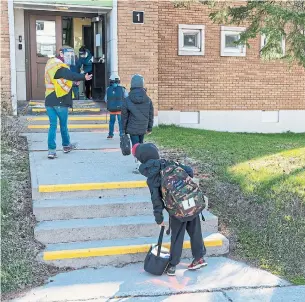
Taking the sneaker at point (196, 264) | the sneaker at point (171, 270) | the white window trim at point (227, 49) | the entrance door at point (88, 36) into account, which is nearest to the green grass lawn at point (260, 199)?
the sneaker at point (196, 264)

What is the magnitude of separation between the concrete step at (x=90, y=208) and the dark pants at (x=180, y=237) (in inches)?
44.9

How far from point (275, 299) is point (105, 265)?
1.85 metres

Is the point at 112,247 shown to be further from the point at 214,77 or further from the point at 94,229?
the point at 214,77

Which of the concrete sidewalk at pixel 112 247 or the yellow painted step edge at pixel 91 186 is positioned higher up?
the yellow painted step edge at pixel 91 186

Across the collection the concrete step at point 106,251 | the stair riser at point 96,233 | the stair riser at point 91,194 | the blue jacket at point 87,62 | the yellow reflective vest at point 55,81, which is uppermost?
the blue jacket at point 87,62

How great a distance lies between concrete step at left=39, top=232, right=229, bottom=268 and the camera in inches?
201

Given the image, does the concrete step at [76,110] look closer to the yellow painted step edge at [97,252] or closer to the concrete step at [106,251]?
the concrete step at [106,251]

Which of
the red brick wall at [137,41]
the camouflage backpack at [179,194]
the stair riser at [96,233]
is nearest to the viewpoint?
the camouflage backpack at [179,194]

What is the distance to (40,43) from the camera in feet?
41.9

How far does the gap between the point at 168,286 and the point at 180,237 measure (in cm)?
53

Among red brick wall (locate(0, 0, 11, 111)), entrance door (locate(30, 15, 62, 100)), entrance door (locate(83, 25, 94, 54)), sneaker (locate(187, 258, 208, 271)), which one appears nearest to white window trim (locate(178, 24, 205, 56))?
Result: entrance door (locate(83, 25, 94, 54))

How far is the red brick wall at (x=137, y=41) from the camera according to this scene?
449 inches

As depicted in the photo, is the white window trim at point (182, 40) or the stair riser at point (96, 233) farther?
the white window trim at point (182, 40)

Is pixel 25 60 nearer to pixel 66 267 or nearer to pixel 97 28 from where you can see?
pixel 97 28
